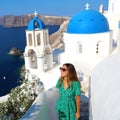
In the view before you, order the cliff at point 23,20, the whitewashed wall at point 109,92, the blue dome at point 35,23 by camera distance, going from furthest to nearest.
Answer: the cliff at point 23,20
the blue dome at point 35,23
the whitewashed wall at point 109,92

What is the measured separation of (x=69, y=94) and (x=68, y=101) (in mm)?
137

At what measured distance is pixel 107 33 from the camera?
12.7 m

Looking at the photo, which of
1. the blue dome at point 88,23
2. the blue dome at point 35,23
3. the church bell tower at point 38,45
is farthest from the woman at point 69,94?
the blue dome at point 35,23

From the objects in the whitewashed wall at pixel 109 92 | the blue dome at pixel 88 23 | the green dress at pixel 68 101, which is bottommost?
the green dress at pixel 68 101

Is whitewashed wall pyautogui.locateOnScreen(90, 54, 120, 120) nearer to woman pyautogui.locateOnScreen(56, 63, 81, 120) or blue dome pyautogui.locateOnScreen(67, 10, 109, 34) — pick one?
woman pyautogui.locateOnScreen(56, 63, 81, 120)

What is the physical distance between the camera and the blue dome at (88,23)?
12.4m

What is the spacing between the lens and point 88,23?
1242cm

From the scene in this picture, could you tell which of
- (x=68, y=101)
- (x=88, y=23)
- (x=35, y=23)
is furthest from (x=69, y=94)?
(x=35, y=23)

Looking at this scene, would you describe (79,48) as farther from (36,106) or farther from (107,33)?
(36,106)

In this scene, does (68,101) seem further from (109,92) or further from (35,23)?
(35,23)

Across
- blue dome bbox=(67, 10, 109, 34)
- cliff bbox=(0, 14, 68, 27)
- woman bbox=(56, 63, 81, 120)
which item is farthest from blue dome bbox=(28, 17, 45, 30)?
cliff bbox=(0, 14, 68, 27)

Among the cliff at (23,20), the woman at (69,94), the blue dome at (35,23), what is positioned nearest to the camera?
the woman at (69,94)

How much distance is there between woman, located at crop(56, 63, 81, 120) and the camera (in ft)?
11.6

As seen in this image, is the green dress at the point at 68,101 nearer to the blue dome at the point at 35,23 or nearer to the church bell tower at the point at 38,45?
the church bell tower at the point at 38,45
